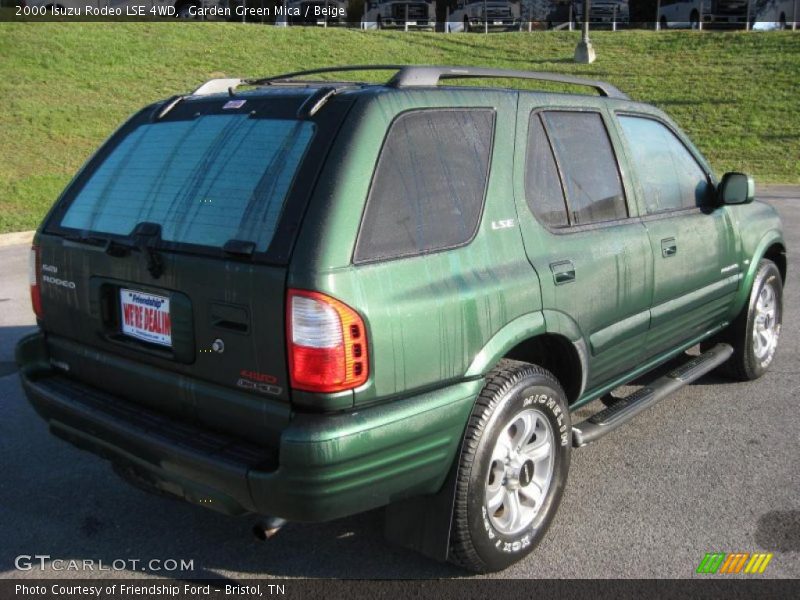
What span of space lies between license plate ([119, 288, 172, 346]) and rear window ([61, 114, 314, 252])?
0.80 ft

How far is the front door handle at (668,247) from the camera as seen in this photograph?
416 centimetres

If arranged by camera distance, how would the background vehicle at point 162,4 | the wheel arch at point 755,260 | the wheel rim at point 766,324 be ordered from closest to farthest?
the wheel arch at point 755,260 < the wheel rim at point 766,324 < the background vehicle at point 162,4

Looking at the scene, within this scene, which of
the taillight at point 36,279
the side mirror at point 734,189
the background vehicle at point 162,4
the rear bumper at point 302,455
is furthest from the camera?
the background vehicle at point 162,4

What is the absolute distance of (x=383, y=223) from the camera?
9.29 feet

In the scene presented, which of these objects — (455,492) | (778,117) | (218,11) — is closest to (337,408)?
(455,492)

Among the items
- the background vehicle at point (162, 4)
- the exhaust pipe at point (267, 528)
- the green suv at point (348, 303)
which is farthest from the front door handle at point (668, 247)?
the background vehicle at point (162, 4)

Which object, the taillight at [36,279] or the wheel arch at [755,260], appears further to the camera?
the wheel arch at [755,260]

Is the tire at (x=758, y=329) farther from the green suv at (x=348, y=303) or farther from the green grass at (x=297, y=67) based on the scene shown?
the green grass at (x=297, y=67)

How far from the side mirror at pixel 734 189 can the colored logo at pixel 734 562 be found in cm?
209

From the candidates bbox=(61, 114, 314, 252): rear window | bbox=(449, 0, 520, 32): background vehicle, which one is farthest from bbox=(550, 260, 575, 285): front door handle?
bbox=(449, 0, 520, 32): background vehicle

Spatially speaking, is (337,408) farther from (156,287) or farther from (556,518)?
(556,518)

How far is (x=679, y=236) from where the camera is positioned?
14.1 ft

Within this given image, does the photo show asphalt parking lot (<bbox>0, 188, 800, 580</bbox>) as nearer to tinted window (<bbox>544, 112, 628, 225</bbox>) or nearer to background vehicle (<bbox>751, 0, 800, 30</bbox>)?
tinted window (<bbox>544, 112, 628, 225</bbox>)

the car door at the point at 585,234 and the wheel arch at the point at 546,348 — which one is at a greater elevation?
the car door at the point at 585,234
